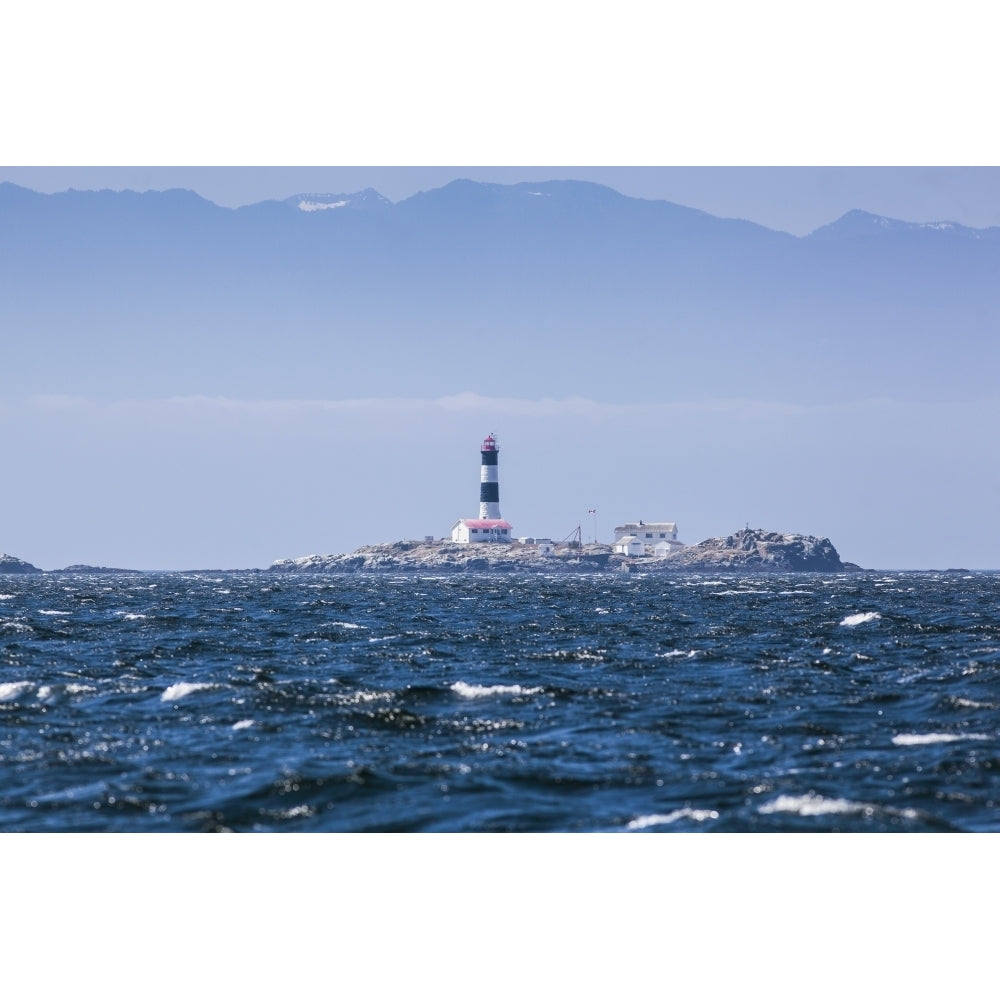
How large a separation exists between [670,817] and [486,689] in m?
12.2

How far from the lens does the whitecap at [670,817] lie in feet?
56.1

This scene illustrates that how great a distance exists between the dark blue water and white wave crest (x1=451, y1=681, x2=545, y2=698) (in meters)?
0.13

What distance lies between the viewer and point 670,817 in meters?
17.4

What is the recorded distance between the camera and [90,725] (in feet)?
80.3

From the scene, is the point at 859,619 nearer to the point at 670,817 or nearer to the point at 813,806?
the point at 813,806

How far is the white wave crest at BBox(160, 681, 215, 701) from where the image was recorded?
28.3m

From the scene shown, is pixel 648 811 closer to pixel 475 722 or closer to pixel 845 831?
pixel 845 831

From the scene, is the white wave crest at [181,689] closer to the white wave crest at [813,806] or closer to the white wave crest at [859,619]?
the white wave crest at [813,806]

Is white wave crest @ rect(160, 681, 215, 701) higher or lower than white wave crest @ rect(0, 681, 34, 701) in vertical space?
lower

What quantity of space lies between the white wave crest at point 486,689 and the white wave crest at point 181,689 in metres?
5.59

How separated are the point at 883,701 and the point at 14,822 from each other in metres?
17.4

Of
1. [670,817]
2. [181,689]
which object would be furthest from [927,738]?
[181,689]

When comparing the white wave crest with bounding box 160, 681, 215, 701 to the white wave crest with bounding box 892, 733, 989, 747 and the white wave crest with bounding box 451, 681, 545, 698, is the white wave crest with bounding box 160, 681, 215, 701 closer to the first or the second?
the white wave crest with bounding box 451, 681, 545, 698

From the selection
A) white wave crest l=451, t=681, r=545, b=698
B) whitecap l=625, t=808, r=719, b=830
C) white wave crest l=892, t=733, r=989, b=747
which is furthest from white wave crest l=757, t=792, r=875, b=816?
white wave crest l=451, t=681, r=545, b=698
